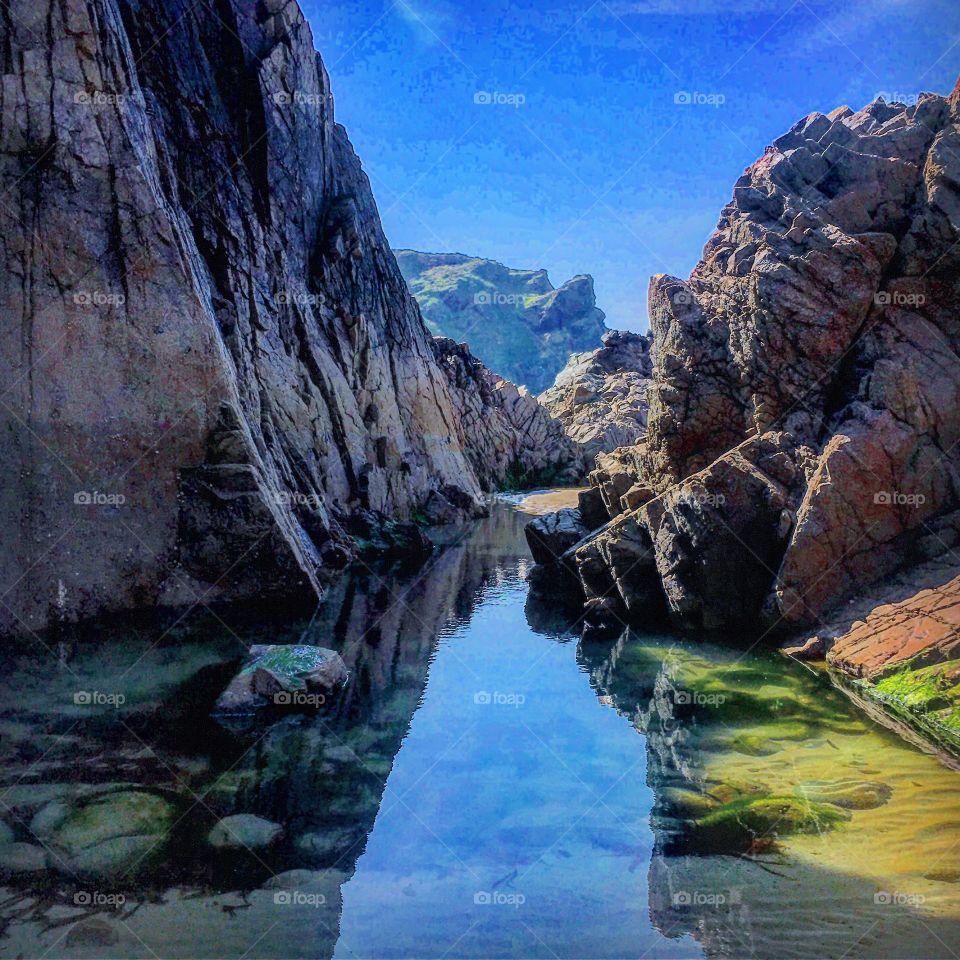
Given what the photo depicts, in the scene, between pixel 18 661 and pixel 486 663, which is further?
pixel 486 663

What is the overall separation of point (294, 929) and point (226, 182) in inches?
1078

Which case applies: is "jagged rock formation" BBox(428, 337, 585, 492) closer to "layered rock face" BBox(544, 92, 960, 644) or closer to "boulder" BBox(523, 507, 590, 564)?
"boulder" BBox(523, 507, 590, 564)

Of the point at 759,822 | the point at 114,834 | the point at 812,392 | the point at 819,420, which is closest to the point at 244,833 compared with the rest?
the point at 114,834

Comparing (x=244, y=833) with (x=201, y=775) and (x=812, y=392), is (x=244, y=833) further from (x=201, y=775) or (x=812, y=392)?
(x=812, y=392)

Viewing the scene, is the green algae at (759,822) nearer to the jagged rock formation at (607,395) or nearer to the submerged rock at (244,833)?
the submerged rock at (244,833)

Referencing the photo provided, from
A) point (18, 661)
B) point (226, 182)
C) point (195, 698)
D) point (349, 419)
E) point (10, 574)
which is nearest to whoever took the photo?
point (195, 698)

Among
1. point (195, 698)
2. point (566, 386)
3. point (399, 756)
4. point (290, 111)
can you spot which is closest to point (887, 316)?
point (399, 756)

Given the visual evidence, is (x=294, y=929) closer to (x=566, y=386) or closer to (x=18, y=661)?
(x=18, y=661)

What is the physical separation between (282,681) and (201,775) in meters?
3.36

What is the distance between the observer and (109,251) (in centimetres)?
1888

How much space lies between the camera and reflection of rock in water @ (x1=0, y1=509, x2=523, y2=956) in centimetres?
829

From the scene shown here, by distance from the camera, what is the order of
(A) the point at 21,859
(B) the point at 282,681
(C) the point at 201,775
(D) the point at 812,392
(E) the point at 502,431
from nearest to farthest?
(A) the point at 21,859, (C) the point at 201,775, (B) the point at 282,681, (D) the point at 812,392, (E) the point at 502,431

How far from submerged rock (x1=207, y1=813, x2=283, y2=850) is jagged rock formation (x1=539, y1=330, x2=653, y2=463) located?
58163mm

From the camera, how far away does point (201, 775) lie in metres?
11.6
